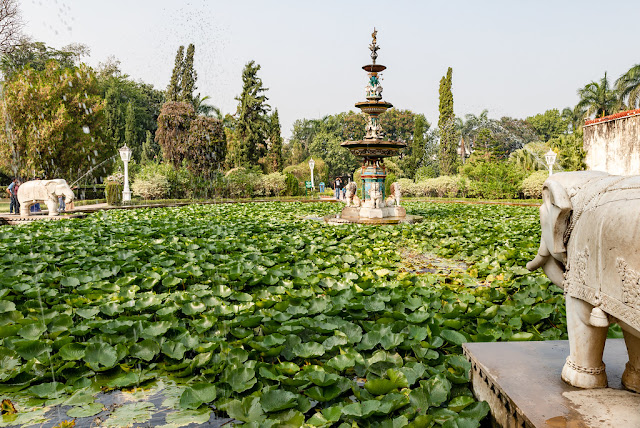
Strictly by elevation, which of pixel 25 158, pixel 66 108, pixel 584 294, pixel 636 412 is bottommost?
pixel 636 412

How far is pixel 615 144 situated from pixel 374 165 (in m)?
5.92

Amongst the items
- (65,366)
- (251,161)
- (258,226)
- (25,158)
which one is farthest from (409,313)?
(251,161)

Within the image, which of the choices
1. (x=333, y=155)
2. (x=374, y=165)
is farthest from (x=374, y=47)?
(x=333, y=155)

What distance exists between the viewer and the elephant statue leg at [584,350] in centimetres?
176

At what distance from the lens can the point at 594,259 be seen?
1652 millimetres

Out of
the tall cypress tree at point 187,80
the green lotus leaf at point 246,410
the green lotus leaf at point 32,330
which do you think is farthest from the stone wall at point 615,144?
the tall cypress tree at point 187,80

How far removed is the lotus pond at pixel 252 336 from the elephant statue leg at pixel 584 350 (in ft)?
1.36

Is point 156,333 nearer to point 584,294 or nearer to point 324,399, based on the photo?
point 324,399

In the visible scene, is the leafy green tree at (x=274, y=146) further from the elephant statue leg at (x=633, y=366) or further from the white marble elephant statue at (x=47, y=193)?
the elephant statue leg at (x=633, y=366)

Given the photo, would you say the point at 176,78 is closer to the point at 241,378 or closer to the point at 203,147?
the point at 203,147

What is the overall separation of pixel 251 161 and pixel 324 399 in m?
27.9

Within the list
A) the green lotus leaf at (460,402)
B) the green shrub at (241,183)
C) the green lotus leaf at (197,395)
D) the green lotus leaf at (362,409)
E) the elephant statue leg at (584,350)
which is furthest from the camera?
the green shrub at (241,183)

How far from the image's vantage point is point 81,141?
73.6ft

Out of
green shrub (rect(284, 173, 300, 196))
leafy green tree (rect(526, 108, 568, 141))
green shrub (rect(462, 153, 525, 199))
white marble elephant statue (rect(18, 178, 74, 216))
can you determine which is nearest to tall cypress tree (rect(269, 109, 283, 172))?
green shrub (rect(284, 173, 300, 196))
